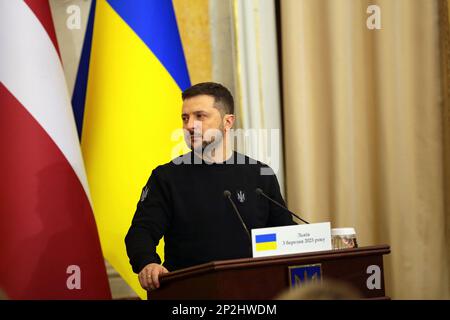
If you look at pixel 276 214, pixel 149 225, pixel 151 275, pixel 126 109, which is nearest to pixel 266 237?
pixel 151 275

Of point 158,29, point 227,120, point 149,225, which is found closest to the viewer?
point 149,225

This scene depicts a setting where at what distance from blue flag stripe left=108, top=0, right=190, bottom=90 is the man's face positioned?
66cm

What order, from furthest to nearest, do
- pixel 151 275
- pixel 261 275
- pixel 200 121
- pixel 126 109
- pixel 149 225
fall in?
pixel 126 109
pixel 200 121
pixel 149 225
pixel 151 275
pixel 261 275

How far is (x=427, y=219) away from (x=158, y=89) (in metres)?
1.95

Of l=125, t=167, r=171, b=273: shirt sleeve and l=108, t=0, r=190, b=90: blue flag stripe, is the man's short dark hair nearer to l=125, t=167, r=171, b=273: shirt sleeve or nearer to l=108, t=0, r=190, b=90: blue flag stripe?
l=125, t=167, r=171, b=273: shirt sleeve

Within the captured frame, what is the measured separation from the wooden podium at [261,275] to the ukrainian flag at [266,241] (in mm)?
45

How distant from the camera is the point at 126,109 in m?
4.05

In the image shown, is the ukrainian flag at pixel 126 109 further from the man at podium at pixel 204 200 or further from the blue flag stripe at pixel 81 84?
the man at podium at pixel 204 200

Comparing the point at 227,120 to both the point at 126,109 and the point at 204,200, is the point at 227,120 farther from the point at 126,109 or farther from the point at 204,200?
the point at 126,109

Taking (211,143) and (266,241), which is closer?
(266,241)

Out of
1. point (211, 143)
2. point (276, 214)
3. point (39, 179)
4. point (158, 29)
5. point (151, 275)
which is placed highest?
point (158, 29)

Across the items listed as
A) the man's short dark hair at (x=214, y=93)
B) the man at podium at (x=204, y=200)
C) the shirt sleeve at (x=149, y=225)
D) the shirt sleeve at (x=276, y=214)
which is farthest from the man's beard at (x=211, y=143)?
the shirt sleeve at (x=276, y=214)

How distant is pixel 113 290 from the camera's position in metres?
4.49

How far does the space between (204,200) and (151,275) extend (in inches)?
25.3
